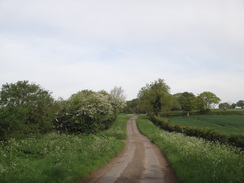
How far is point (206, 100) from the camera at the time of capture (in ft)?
311

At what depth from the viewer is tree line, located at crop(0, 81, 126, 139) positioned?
17.9m

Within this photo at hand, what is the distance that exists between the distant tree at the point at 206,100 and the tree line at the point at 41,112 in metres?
67.2

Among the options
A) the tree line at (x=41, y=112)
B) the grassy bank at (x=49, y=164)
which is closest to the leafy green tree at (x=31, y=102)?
the tree line at (x=41, y=112)

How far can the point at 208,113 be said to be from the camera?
88812mm

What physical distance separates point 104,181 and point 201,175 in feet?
14.3

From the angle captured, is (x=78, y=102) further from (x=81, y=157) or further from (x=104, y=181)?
(x=104, y=181)

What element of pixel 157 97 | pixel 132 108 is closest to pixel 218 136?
pixel 157 97

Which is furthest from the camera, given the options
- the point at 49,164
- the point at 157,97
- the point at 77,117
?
the point at 157,97

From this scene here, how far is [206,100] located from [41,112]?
8395 centimetres

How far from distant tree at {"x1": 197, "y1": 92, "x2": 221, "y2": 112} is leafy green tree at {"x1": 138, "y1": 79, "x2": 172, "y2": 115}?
26639 mm

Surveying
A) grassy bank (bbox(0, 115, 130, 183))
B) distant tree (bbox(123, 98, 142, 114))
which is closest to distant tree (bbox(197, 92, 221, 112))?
distant tree (bbox(123, 98, 142, 114))

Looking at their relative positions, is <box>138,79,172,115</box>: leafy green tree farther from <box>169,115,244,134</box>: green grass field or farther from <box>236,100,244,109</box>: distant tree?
<box>236,100,244,109</box>: distant tree

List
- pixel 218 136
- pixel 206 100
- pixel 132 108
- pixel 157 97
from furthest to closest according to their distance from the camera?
pixel 132 108 → pixel 206 100 → pixel 157 97 → pixel 218 136

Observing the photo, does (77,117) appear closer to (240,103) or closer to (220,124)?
(220,124)
